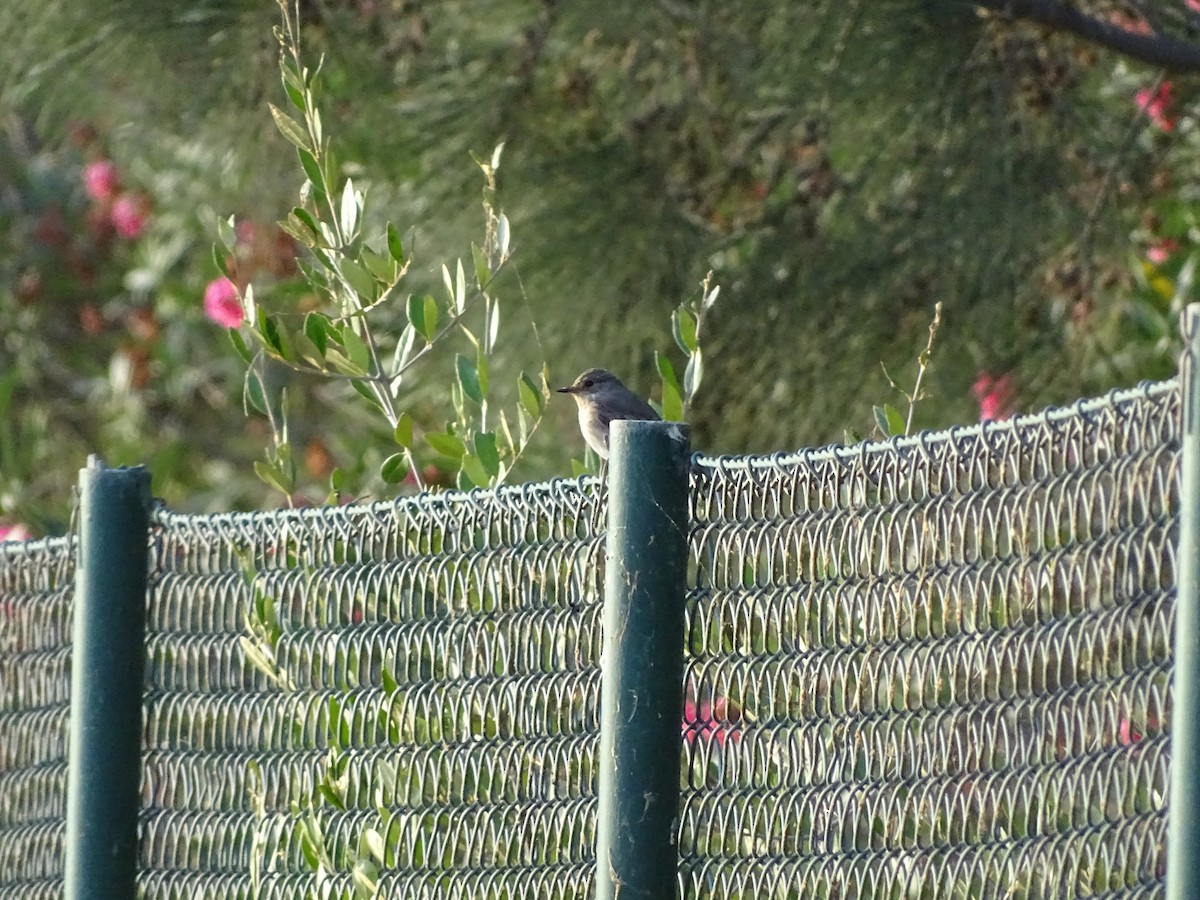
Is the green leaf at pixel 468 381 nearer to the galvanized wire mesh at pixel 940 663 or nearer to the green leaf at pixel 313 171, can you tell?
the green leaf at pixel 313 171

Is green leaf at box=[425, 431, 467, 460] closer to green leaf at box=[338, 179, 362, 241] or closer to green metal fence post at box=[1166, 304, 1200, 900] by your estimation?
green leaf at box=[338, 179, 362, 241]

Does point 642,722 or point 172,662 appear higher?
point 172,662

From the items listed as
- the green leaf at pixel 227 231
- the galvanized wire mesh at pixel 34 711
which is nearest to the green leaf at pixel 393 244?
the green leaf at pixel 227 231

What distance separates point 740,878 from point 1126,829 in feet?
1.84

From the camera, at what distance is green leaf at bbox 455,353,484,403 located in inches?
122

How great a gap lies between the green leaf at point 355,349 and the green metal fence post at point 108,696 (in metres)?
0.36

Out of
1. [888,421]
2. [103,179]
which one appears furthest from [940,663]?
[103,179]

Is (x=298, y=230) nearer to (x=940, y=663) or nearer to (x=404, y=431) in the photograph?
(x=404, y=431)

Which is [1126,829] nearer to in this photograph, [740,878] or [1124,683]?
[1124,683]

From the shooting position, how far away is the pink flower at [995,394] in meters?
4.80

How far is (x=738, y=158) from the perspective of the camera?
482 centimetres

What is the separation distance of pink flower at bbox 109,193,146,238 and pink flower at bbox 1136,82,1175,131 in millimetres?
5088

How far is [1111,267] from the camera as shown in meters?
4.71

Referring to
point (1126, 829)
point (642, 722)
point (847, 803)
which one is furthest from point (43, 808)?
point (1126, 829)
